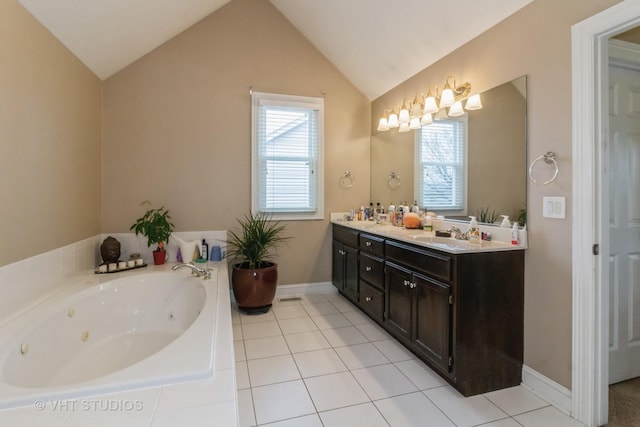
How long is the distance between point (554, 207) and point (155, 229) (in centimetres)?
312

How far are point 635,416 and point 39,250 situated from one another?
3526 mm

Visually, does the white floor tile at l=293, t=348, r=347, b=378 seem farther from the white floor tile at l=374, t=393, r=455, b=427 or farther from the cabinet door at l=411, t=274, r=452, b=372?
the cabinet door at l=411, t=274, r=452, b=372

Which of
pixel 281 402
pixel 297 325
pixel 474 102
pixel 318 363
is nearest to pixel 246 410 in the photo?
pixel 281 402

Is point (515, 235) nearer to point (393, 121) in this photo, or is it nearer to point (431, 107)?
point (431, 107)

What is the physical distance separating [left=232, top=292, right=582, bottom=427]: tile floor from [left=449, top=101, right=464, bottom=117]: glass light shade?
6.14 feet

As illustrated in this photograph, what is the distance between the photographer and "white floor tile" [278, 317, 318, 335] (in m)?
2.78

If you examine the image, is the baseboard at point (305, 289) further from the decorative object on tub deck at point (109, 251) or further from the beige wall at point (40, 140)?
the beige wall at point (40, 140)

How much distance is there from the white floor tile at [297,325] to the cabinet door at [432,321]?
959 mm

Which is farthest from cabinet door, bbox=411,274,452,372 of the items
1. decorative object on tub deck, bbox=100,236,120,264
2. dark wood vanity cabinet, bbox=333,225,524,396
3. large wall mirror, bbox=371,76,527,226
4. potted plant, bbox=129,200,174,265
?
decorative object on tub deck, bbox=100,236,120,264

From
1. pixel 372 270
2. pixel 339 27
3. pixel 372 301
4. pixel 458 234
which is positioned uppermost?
pixel 339 27

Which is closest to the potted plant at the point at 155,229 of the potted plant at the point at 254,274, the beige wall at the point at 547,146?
the potted plant at the point at 254,274

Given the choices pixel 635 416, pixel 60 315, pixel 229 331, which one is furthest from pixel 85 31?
pixel 635 416

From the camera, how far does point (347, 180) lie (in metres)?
3.88

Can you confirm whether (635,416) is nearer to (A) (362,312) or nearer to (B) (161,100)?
(A) (362,312)
